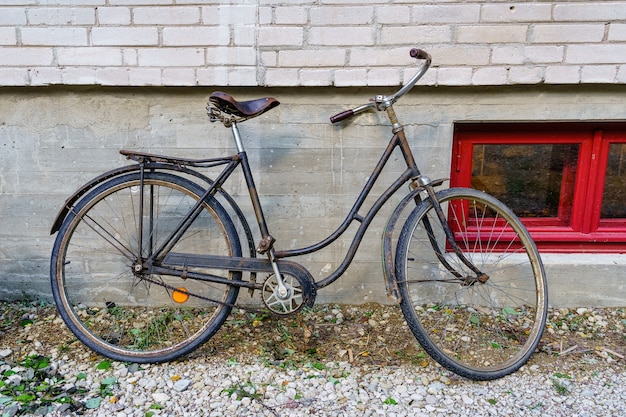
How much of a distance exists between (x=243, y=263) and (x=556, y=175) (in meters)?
2.15

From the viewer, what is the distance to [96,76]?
9.87 feet

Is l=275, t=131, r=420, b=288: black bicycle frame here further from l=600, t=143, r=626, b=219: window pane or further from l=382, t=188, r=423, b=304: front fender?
l=600, t=143, r=626, b=219: window pane

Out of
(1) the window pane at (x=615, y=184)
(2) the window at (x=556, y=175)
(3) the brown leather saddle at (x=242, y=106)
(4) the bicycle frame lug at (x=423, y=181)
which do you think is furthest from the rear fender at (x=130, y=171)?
(1) the window pane at (x=615, y=184)

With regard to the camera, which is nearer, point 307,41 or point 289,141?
point 307,41

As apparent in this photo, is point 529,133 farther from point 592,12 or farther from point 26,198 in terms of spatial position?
point 26,198

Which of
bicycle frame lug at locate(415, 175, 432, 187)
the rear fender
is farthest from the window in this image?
the rear fender

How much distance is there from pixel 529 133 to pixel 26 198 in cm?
Answer: 326

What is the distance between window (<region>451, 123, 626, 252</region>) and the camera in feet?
10.7

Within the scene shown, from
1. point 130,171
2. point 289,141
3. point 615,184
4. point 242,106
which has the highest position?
point 242,106

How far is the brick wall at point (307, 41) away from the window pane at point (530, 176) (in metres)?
0.51

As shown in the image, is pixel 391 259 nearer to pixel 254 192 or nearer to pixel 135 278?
pixel 254 192

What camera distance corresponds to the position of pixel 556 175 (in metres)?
3.36

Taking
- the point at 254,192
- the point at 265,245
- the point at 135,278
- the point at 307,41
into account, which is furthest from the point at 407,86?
the point at 135,278

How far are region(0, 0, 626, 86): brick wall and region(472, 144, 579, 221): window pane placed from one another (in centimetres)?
51
